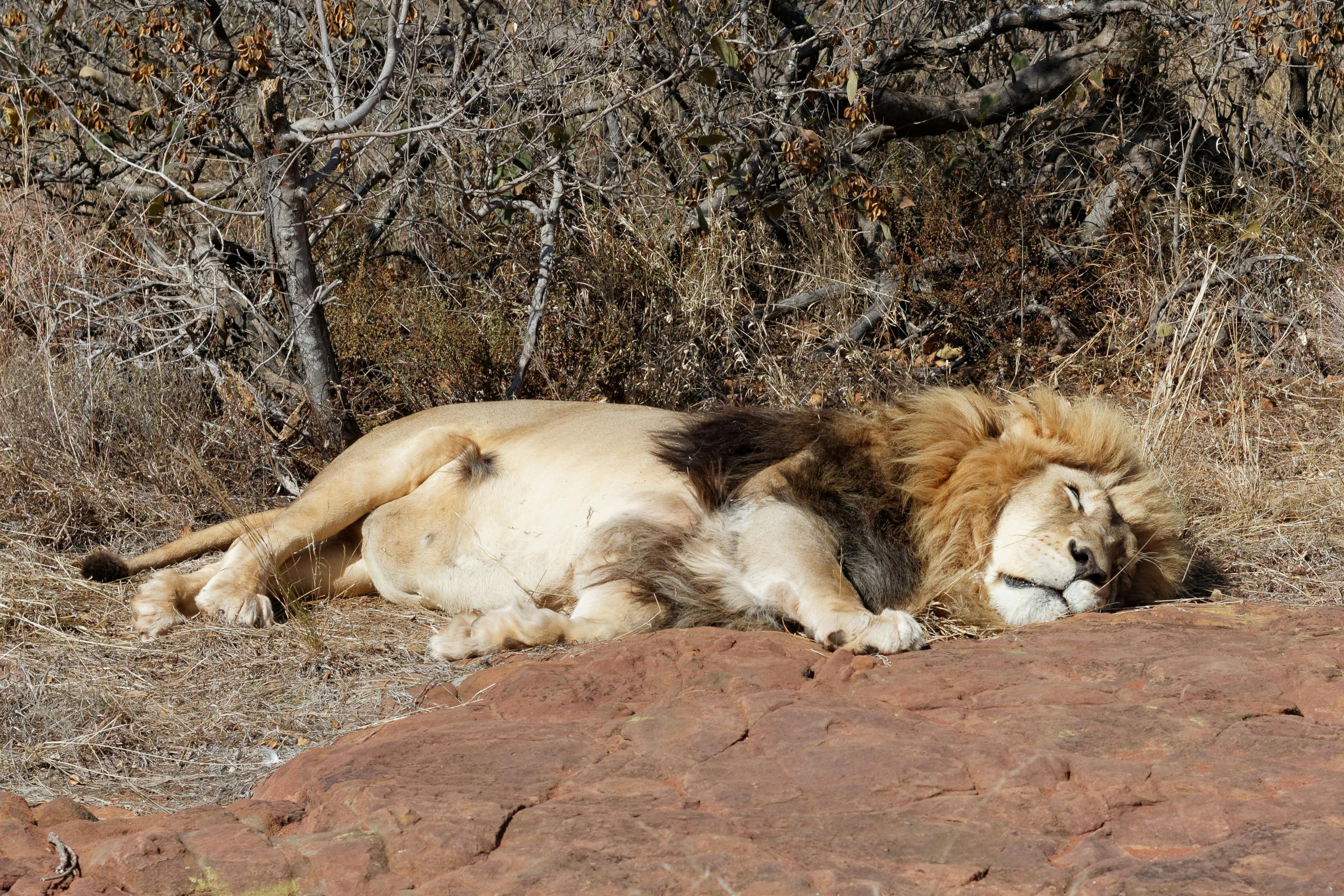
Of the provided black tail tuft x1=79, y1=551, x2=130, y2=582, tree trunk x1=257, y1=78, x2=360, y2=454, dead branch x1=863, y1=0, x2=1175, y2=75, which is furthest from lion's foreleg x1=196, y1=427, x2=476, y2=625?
dead branch x1=863, y1=0, x2=1175, y2=75

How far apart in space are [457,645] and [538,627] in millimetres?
229

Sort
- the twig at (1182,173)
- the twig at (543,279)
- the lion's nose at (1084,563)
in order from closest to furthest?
1. the lion's nose at (1084,563)
2. the twig at (543,279)
3. the twig at (1182,173)

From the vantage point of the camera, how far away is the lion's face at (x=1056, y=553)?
3455 millimetres

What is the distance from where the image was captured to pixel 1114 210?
639cm

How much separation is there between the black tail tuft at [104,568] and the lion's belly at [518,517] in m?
0.80

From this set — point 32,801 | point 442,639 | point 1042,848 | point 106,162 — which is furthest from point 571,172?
point 1042,848

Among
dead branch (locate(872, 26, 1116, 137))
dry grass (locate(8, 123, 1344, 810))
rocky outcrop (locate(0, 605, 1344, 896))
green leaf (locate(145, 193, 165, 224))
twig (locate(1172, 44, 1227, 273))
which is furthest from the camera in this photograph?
dead branch (locate(872, 26, 1116, 137))

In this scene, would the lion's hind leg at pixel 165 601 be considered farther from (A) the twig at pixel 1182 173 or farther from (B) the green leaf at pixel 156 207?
(A) the twig at pixel 1182 173

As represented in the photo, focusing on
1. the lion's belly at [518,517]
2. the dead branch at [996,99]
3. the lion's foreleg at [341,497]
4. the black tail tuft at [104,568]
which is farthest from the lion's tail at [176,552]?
the dead branch at [996,99]

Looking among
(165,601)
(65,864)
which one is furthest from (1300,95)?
(65,864)

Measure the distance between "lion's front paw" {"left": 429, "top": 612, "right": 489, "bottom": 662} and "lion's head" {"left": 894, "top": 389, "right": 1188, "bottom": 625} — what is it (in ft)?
4.29

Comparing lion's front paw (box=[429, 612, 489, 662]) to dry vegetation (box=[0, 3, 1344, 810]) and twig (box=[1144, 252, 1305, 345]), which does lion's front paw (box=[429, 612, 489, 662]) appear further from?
twig (box=[1144, 252, 1305, 345])

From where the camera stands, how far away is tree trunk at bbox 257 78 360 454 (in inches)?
186

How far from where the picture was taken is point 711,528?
3.58m
